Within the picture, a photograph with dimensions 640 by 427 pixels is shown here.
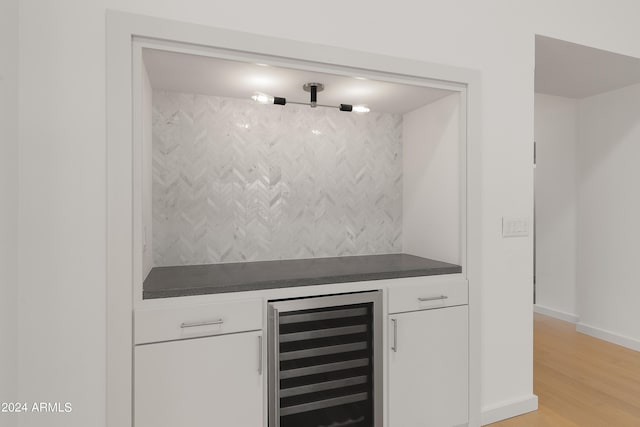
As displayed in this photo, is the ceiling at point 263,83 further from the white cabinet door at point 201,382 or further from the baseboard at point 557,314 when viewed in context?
the baseboard at point 557,314

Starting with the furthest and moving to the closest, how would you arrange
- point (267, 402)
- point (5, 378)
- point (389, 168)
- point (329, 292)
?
point (389, 168), point (329, 292), point (267, 402), point (5, 378)

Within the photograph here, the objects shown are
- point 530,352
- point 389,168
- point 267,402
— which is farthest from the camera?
point 389,168

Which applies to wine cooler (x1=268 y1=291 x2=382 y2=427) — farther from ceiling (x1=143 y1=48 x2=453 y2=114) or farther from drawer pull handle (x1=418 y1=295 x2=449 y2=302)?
ceiling (x1=143 y1=48 x2=453 y2=114)

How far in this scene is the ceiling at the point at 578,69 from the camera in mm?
2594

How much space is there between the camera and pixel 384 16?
1957 millimetres

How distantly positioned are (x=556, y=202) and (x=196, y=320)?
4.07m

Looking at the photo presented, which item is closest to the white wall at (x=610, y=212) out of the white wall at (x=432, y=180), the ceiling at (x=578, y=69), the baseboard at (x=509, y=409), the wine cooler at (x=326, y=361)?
the ceiling at (x=578, y=69)

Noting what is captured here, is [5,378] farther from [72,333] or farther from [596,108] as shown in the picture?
[596,108]

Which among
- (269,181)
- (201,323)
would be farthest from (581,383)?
(201,323)

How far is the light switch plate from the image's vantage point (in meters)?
2.29

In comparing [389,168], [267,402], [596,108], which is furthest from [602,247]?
[267,402]

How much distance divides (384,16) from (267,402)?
1.93 m

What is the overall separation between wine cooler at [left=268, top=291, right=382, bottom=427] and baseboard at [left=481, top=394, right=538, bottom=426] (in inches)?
30.6

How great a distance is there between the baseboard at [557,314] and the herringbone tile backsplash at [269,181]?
8.70ft
